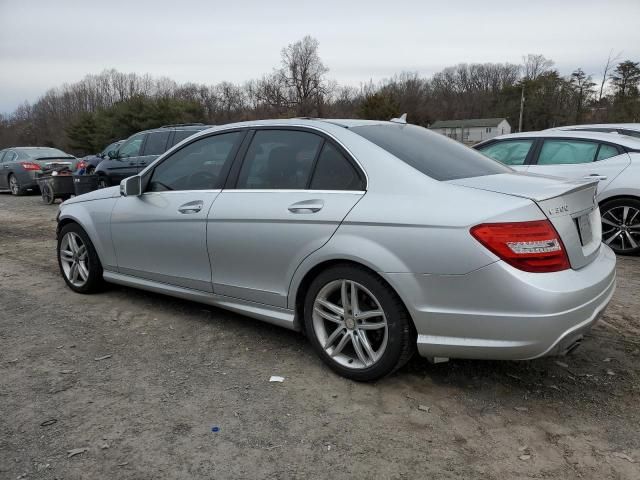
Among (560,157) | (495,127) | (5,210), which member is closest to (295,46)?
(495,127)

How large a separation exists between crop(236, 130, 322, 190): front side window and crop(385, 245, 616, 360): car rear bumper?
103 centimetres

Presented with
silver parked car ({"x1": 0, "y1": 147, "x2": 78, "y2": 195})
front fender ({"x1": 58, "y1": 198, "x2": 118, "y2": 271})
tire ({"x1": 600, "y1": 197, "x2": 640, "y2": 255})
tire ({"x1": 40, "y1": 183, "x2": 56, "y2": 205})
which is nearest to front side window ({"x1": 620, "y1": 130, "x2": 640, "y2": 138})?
tire ({"x1": 600, "y1": 197, "x2": 640, "y2": 255})

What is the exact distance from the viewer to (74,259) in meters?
5.21

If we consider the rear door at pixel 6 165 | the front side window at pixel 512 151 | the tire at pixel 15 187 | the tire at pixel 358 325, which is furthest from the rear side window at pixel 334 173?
the rear door at pixel 6 165

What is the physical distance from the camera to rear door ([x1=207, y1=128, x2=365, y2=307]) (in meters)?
3.23

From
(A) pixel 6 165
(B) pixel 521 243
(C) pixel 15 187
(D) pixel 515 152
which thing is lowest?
(C) pixel 15 187

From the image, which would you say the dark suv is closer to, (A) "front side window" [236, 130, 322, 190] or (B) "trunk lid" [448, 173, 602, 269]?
(A) "front side window" [236, 130, 322, 190]

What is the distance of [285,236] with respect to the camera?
132 inches

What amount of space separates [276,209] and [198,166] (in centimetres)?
106

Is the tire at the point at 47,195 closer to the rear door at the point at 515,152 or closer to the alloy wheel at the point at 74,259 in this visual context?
the alloy wheel at the point at 74,259

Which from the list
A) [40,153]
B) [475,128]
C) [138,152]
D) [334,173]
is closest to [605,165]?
[334,173]

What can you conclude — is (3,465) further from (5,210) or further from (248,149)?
(5,210)

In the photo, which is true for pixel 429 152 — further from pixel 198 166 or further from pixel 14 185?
pixel 14 185

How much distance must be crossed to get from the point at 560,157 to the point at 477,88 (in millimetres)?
105466
